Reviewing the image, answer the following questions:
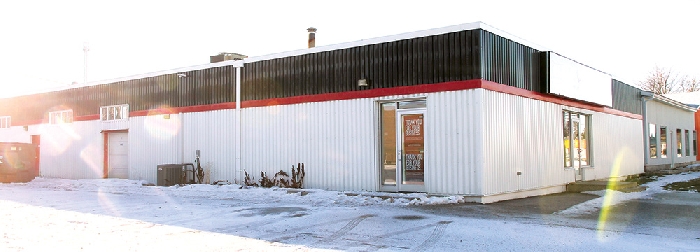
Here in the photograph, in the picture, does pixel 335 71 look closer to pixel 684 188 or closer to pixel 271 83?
pixel 271 83

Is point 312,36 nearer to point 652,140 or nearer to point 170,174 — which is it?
point 170,174

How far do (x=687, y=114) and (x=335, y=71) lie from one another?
87.8 ft

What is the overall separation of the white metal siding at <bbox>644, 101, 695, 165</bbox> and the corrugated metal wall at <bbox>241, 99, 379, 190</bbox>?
659 inches

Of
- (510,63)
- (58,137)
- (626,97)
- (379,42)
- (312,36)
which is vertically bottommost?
(58,137)

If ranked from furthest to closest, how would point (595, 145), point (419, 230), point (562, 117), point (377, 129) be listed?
point (595, 145) → point (562, 117) → point (377, 129) → point (419, 230)

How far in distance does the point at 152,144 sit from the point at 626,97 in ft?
61.7

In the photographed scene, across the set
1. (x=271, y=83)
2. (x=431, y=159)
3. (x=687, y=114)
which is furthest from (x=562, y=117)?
(x=687, y=114)

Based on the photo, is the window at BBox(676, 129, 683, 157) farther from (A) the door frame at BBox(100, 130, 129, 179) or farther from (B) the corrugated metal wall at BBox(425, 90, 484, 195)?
(A) the door frame at BBox(100, 130, 129, 179)

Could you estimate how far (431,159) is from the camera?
13.1 meters

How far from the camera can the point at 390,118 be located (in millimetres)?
14016

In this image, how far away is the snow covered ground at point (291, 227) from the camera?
7547mm

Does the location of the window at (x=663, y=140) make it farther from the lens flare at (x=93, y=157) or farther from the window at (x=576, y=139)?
the lens flare at (x=93, y=157)

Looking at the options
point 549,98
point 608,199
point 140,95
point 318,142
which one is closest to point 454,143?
point 608,199

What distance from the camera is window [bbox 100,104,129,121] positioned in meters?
21.1
